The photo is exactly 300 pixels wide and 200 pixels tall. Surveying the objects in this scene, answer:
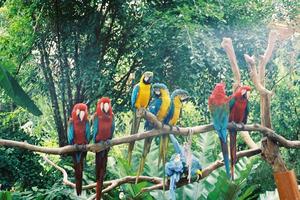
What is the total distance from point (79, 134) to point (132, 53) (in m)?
3.04

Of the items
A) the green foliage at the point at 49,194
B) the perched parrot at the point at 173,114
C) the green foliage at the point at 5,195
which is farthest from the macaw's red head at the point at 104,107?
the green foliage at the point at 49,194

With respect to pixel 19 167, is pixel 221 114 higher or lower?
higher

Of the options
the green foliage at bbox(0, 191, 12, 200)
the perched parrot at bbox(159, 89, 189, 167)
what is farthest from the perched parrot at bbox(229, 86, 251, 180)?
the green foliage at bbox(0, 191, 12, 200)

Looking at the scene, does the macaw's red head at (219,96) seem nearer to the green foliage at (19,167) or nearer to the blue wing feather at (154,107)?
the blue wing feather at (154,107)

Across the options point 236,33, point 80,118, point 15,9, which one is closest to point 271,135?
point 80,118

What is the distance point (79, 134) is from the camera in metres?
1.79

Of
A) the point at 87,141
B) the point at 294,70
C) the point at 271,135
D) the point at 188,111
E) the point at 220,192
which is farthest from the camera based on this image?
the point at 188,111

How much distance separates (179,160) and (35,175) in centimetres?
231

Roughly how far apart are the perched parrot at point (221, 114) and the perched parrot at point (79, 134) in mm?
443

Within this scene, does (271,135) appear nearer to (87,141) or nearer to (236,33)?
(87,141)

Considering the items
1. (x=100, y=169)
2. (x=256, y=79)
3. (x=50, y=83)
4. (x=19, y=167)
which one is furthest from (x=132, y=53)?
(x=100, y=169)

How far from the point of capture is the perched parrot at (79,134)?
5.79ft

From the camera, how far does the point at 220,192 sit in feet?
9.32

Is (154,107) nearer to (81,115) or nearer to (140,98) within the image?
(140,98)
